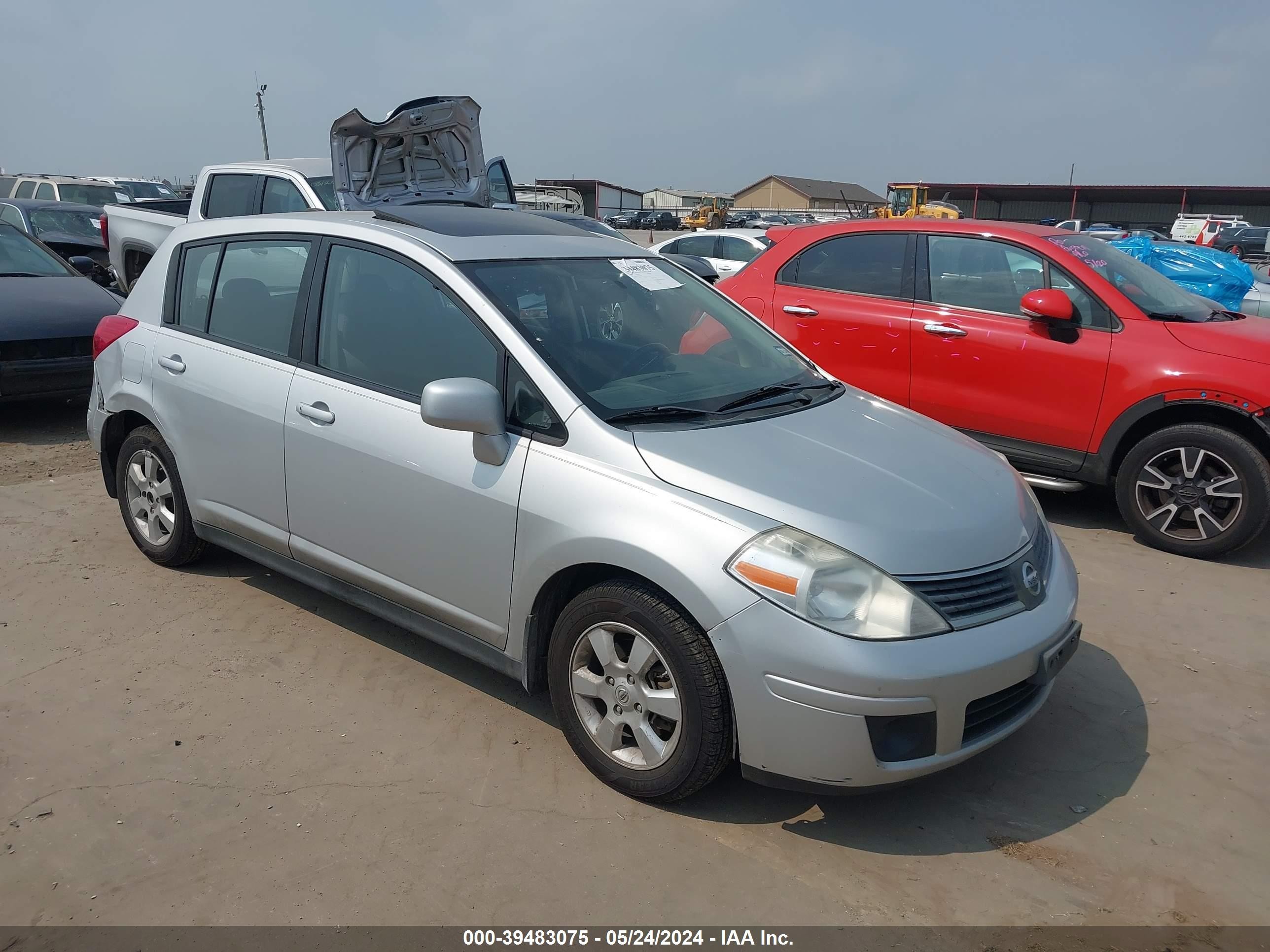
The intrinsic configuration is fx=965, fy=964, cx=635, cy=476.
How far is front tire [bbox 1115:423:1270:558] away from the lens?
5.07 m

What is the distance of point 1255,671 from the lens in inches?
159

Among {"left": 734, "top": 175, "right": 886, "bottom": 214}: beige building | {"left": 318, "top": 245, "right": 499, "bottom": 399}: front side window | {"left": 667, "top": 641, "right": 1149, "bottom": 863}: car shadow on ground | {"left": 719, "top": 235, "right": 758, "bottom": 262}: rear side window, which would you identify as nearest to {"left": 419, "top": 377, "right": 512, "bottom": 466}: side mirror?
{"left": 318, "top": 245, "right": 499, "bottom": 399}: front side window

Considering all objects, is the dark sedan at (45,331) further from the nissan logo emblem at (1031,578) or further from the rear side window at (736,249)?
the rear side window at (736,249)

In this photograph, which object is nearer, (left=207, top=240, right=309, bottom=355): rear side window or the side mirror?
the side mirror

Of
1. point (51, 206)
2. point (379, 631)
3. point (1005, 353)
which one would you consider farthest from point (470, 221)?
point (51, 206)

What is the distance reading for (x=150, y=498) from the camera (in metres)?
4.68

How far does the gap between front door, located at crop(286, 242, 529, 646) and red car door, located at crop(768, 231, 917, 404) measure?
11.1ft

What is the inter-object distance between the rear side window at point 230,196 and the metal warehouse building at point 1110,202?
49346mm

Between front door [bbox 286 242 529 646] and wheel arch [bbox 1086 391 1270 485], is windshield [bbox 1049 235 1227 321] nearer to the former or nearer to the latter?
wheel arch [bbox 1086 391 1270 485]

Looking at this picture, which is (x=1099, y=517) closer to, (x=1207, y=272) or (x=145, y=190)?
(x=1207, y=272)

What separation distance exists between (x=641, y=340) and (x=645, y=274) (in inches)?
20.4

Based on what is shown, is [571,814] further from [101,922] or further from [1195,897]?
[1195,897]

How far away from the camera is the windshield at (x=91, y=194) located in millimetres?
16859

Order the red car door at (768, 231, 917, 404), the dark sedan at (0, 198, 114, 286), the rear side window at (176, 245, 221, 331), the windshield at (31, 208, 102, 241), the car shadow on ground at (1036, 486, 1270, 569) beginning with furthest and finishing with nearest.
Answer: the windshield at (31, 208, 102, 241), the dark sedan at (0, 198, 114, 286), the red car door at (768, 231, 917, 404), the car shadow on ground at (1036, 486, 1270, 569), the rear side window at (176, 245, 221, 331)
